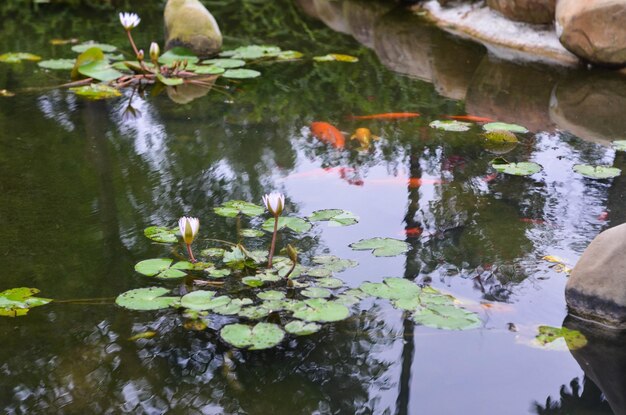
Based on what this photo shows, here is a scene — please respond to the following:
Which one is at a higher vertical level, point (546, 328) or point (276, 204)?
point (276, 204)

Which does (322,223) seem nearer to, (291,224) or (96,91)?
(291,224)

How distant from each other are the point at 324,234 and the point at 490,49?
368 centimetres

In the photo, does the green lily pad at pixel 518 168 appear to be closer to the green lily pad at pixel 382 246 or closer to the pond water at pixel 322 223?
the pond water at pixel 322 223

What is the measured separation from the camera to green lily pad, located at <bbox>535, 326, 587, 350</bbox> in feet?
7.72

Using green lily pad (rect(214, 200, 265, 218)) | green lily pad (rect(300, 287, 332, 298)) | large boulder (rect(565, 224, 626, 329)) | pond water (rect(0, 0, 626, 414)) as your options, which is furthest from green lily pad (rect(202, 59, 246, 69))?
large boulder (rect(565, 224, 626, 329))

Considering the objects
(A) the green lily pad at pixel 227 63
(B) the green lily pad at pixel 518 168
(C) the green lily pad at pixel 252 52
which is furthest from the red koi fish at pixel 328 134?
(C) the green lily pad at pixel 252 52

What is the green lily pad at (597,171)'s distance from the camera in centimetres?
357

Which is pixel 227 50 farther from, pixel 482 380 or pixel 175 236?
pixel 482 380

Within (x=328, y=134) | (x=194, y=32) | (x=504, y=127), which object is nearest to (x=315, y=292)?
(x=328, y=134)

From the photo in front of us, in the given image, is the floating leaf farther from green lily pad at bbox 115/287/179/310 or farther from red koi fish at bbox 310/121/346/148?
green lily pad at bbox 115/287/179/310

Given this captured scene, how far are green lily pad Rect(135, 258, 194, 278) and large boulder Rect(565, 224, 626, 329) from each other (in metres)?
1.28

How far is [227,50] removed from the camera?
6.19 m

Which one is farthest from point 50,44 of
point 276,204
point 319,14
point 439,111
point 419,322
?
point 419,322

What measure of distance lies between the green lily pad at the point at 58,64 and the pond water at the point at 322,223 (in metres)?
0.12
